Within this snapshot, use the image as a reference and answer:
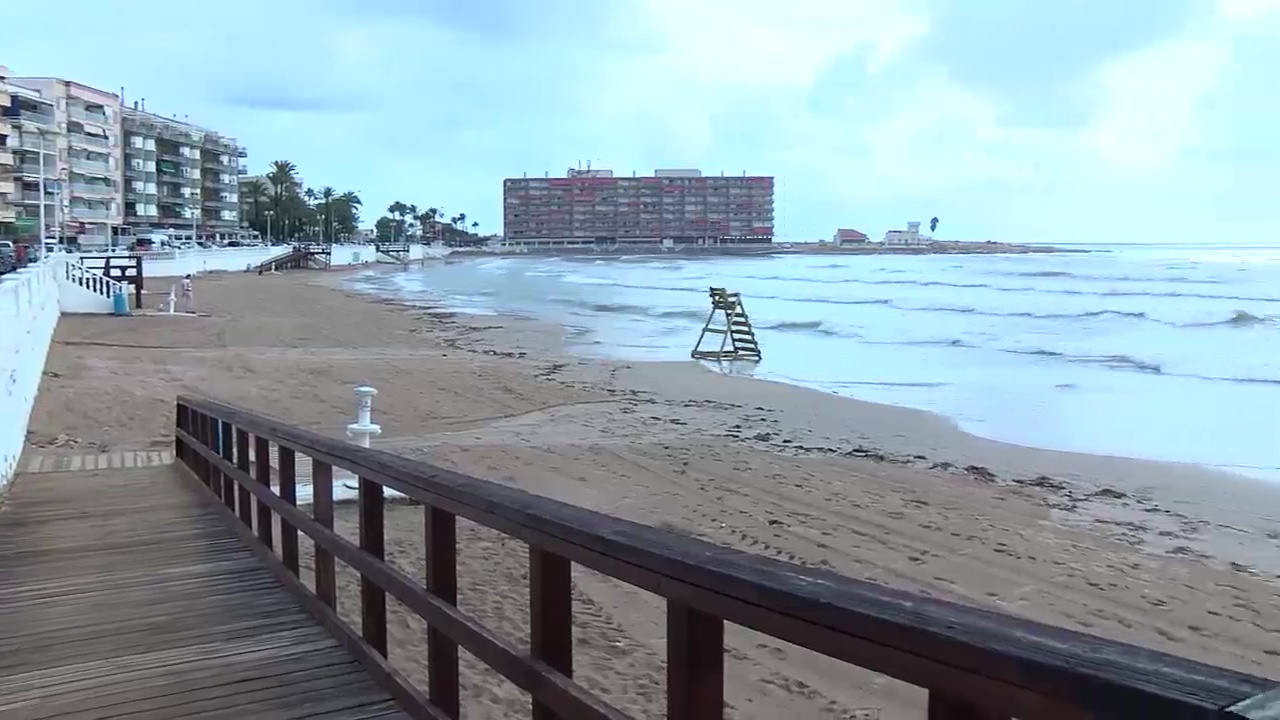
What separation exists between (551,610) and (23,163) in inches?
3275

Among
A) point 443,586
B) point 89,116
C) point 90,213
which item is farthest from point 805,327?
point 89,116

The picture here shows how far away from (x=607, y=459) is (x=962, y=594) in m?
4.84

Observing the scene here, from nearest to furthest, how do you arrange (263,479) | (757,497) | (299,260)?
(263,479) → (757,497) → (299,260)

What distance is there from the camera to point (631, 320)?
34.7 meters

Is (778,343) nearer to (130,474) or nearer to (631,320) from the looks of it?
A: (631,320)

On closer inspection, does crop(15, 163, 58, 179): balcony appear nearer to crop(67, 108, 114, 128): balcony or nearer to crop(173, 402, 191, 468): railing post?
crop(67, 108, 114, 128): balcony

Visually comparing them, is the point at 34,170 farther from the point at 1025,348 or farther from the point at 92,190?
the point at 1025,348

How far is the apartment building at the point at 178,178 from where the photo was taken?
9606 cm

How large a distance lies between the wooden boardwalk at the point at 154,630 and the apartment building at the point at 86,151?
78.6 metres

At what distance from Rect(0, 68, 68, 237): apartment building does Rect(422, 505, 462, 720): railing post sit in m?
70.4

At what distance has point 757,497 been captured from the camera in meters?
9.36

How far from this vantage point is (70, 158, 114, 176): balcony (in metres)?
83.8

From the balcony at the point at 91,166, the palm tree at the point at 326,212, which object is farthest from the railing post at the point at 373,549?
the palm tree at the point at 326,212

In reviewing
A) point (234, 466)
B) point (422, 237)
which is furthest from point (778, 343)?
point (422, 237)
